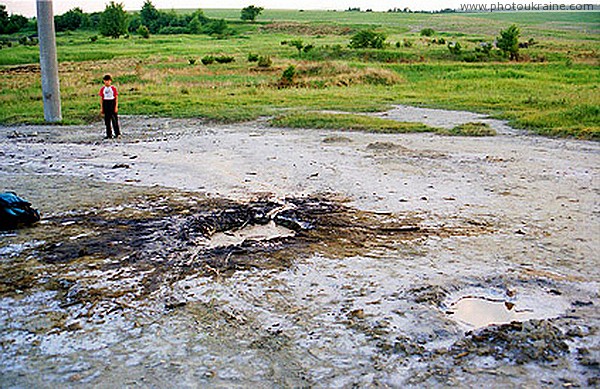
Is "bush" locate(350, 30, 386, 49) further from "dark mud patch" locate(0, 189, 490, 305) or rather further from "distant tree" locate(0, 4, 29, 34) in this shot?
"distant tree" locate(0, 4, 29, 34)

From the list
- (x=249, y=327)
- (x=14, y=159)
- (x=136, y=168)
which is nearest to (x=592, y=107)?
(x=136, y=168)

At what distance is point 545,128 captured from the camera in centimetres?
1572

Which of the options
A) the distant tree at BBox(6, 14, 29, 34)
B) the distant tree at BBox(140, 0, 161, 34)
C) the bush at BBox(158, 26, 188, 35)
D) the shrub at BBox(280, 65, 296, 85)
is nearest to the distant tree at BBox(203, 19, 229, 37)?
the bush at BBox(158, 26, 188, 35)

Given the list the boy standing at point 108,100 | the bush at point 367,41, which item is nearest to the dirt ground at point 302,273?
the boy standing at point 108,100

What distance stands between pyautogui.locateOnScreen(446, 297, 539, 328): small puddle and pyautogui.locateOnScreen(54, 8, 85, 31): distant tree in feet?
346

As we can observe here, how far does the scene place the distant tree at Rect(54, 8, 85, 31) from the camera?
102800 mm

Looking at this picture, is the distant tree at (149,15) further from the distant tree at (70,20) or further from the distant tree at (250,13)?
the distant tree at (250,13)

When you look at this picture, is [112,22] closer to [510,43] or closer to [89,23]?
[89,23]

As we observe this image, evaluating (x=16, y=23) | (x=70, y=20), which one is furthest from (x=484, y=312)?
(x=70, y=20)

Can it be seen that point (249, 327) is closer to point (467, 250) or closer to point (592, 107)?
point (467, 250)

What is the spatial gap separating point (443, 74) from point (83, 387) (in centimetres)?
3212

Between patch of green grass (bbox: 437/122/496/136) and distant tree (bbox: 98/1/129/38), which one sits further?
distant tree (bbox: 98/1/129/38)

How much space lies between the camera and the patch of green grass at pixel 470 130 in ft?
50.6

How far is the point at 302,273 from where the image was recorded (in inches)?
250
